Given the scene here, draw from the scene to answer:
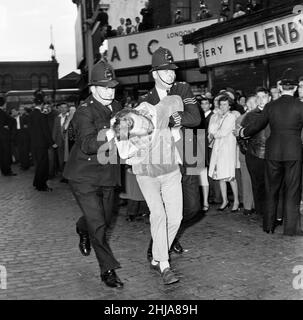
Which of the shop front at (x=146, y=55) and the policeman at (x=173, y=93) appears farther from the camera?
the shop front at (x=146, y=55)

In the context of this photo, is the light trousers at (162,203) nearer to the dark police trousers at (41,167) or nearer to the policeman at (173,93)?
the policeman at (173,93)

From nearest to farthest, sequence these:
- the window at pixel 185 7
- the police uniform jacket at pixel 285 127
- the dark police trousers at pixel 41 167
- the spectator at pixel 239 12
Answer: the police uniform jacket at pixel 285 127 < the dark police trousers at pixel 41 167 < the spectator at pixel 239 12 < the window at pixel 185 7

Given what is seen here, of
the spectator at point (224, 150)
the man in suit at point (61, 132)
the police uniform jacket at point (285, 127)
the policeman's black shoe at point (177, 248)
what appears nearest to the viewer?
the policeman's black shoe at point (177, 248)

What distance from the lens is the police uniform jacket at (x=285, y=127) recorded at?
701cm

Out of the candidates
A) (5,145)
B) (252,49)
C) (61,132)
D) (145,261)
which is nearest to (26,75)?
(5,145)

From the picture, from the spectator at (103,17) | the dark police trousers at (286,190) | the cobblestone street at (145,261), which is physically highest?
the spectator at (103,17)

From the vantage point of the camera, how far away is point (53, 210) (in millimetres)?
9852

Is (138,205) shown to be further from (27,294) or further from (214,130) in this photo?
(27,294)

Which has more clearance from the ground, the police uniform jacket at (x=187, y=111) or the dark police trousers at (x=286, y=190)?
the police uniform jacket at (x=187, y=111)

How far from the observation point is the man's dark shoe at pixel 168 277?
5.26 meters

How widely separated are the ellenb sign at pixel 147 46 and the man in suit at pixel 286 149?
961 cm

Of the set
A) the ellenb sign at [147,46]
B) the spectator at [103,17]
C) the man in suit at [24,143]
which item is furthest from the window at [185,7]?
the man in suit at [24,143]

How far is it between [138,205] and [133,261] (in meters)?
2.52

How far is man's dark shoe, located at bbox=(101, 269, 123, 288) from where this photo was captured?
17.2ft
